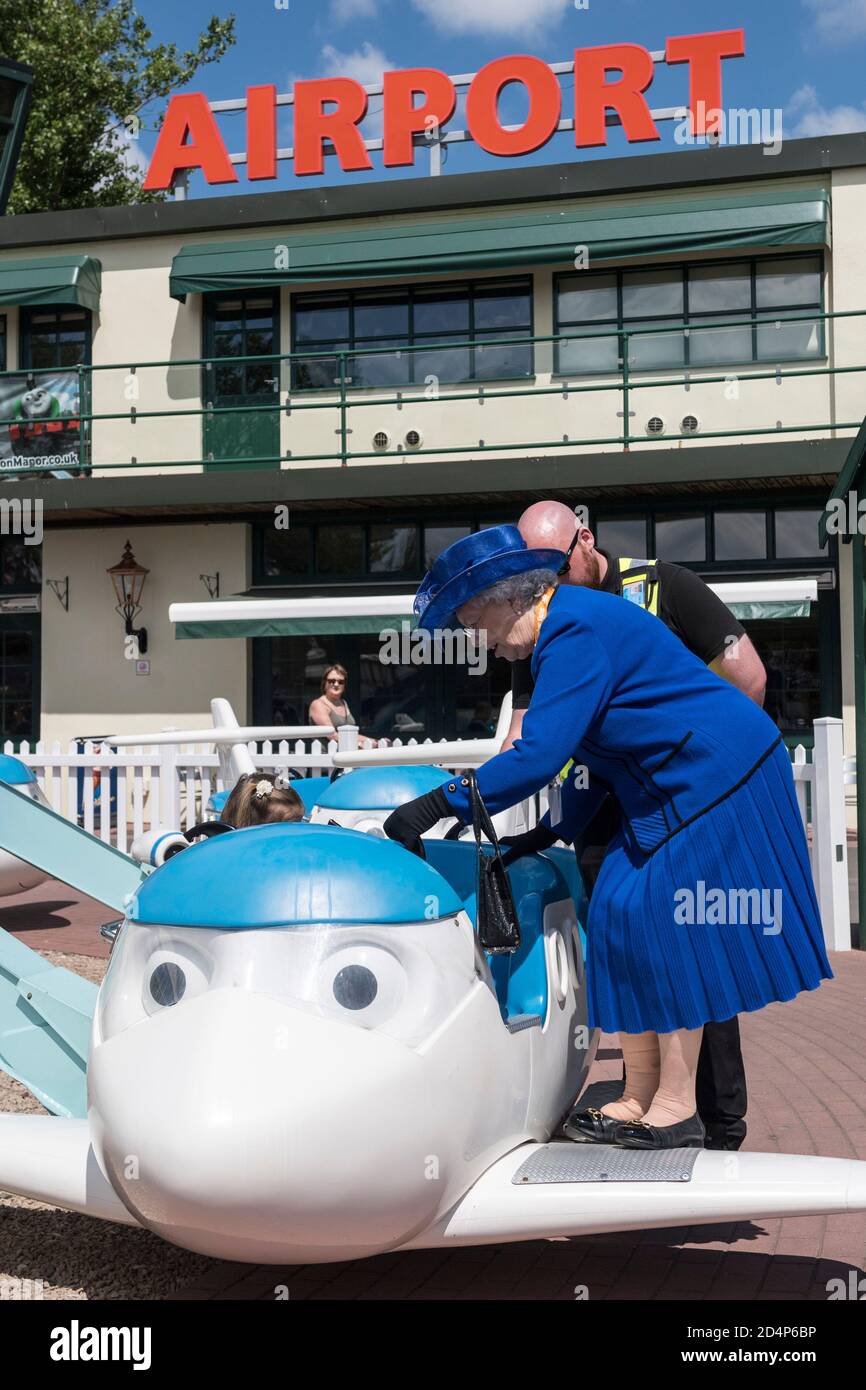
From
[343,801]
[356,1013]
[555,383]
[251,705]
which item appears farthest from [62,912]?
[555,383]

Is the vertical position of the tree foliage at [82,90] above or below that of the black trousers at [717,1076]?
above

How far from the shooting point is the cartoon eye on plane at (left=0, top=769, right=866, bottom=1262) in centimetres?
242

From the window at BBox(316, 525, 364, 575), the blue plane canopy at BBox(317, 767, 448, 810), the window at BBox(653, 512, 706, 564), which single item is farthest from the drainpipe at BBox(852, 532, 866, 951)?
the window at BBox(316, 525, 364, 575)

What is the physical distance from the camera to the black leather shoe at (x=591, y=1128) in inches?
130

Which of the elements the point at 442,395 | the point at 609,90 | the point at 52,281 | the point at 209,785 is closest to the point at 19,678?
the point at 52,281

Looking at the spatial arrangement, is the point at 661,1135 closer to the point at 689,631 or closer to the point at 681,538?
the point at 689,631

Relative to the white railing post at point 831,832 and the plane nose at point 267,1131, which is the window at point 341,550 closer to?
the white railing post at point 831,832

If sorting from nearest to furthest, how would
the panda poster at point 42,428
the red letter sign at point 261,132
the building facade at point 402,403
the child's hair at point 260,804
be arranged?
the child's hair at point 260,804
the building facade at point 402,403
the panda poster at point 42,428
the red letter sign at point 261,132

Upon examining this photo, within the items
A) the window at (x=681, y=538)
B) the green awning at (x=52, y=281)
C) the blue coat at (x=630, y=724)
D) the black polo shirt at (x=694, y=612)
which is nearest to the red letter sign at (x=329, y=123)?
the green awning at (x=52, y=281)

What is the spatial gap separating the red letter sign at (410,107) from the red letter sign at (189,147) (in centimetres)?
235

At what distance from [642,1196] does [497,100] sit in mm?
18272

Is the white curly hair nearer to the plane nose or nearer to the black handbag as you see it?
the black handbag

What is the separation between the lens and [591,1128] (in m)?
3.32

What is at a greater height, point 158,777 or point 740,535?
point 740,535
